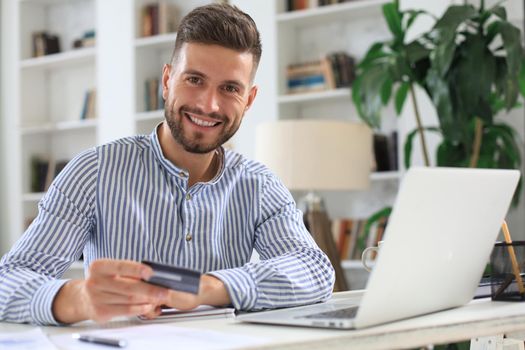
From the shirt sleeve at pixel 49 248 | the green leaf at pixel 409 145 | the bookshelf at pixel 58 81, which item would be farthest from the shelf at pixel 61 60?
the shirt sleeve at pixel 49 248

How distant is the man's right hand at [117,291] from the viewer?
1182mm

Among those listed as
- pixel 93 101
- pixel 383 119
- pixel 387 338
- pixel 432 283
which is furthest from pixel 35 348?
pixel 93 101

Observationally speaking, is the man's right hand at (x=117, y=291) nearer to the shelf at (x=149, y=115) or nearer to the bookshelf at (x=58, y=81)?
the shelf at (x=149, y=115)

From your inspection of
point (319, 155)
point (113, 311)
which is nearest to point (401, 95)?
point (319, 155)

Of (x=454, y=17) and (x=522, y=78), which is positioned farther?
(x=522, y=78)

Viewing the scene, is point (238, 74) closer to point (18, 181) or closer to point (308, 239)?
point (308, 239)

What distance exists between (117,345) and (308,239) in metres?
0.78

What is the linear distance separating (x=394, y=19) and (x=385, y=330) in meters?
2.90

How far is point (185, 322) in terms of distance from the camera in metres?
1.28

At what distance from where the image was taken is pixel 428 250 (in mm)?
1227

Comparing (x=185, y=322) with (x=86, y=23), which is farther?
(x=86, y=23)

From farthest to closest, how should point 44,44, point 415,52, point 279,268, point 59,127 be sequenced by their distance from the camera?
1. point 44,44
2. point 59,127
3. point 415,52
4. point 279,268

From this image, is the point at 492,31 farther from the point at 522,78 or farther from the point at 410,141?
the point at 410,141

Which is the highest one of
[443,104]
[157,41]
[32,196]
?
[157,41]
